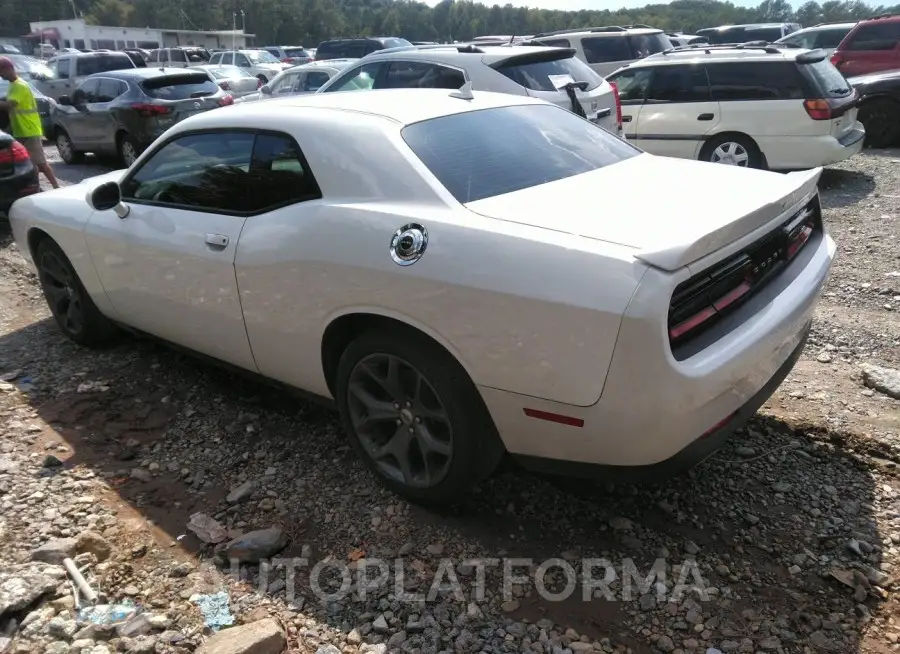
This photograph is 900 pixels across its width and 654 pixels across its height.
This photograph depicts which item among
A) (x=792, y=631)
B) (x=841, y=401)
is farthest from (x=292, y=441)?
(x=841, y=401)

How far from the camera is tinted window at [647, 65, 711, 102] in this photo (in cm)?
893

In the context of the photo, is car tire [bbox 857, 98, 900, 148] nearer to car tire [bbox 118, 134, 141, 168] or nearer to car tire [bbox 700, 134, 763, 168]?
car tire [bbox 700, 134, 763, 168]

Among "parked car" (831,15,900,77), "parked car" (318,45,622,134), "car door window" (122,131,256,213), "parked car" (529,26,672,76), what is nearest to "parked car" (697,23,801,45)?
"parked car" (831,15,900,77)

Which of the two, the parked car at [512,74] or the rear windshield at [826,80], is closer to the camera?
the parked car at [512,74]

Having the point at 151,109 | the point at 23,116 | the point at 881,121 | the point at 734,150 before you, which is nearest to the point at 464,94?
the point at 734,150

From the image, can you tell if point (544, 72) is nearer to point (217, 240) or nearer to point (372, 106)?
point (372, 106)

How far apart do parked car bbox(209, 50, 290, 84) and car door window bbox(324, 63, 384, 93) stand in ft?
55.6

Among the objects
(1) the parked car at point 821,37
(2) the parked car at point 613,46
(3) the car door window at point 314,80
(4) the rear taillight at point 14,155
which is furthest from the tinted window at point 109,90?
(1) the parked car at point 821,37

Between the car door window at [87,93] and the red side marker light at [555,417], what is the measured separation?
11491 mm

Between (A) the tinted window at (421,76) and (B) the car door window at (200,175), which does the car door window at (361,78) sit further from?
(B) the car door window at (200,175)

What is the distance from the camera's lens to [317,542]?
118 inches

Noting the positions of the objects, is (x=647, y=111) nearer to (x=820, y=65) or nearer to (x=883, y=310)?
(x=820, y=65)

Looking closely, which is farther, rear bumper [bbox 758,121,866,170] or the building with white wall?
the building with white wall

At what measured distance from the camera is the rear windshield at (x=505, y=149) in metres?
2.96
